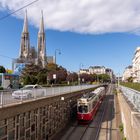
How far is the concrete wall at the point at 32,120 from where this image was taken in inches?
592

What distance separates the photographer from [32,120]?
20031mm

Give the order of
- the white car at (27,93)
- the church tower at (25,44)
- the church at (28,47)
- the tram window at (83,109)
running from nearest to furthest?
1. the white car at (27,93)
2. the tram window at (83,109)
3. the church at (28,47)
4. the church tower at (25,44)

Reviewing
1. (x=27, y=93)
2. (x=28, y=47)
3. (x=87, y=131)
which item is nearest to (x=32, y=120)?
(x=27, y=93)

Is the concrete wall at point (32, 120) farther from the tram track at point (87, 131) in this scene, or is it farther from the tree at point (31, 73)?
the tree at point (31, 73)

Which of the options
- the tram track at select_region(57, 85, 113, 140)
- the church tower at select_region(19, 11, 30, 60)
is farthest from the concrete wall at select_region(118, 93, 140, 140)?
the church tower at select_region(19, 11, 30, 60)

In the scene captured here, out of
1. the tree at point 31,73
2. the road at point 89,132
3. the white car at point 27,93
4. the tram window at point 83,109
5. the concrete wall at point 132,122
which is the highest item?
the tree at point 31,73

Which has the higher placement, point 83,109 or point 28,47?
point 28,47

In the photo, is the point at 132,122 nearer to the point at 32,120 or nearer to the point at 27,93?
the point at 27,93

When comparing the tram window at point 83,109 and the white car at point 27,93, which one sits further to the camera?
the tram window at point 83,109

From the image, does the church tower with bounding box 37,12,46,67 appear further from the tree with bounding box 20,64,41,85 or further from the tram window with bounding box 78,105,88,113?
the tram window with bounding box 78,105,88,113

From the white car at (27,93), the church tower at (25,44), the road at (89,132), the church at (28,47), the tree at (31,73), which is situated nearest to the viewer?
the white car at (27,93)

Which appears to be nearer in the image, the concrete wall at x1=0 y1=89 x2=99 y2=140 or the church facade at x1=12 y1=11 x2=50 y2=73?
the concrete wall at x1=0 y1=89 x2=99 y2=140

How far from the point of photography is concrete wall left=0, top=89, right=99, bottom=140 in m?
15.0

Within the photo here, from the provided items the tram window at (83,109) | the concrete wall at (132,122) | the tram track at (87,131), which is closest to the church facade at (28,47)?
the tram window at (83,109)
